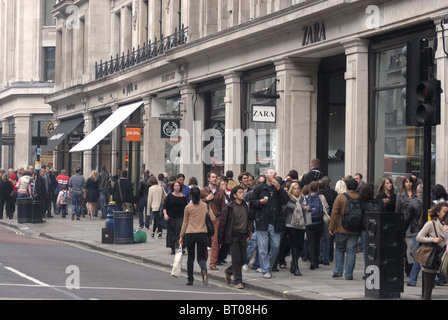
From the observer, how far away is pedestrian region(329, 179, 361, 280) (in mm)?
15850

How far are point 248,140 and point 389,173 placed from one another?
8005 mm

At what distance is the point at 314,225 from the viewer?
1775cm

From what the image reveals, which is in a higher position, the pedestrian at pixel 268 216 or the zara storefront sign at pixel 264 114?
the zara storefront sign at pixel 264 114

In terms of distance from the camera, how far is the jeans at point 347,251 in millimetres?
15828

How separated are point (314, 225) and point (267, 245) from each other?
1746 mm

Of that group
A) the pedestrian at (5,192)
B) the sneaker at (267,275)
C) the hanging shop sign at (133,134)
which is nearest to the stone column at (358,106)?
the sneaker at (267,275)

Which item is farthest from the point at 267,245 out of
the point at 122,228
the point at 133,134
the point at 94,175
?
the point at 133,134

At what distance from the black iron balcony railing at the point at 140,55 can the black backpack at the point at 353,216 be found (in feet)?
57.6

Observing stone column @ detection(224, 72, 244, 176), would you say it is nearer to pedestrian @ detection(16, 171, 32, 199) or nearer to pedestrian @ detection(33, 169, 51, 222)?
pedestrian @ detection(33, 169, 51, 222)

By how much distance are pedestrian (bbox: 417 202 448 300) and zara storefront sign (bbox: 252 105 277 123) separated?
12.0 m

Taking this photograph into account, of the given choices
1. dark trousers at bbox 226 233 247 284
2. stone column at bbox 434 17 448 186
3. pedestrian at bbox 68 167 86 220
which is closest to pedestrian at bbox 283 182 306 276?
A: dark trousers at bbox 226 233 247 284

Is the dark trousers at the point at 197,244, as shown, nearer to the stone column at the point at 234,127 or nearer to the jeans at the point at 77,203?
the stone column at the point at 234,127
